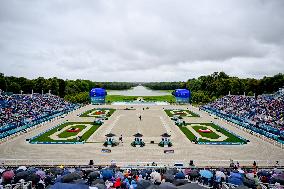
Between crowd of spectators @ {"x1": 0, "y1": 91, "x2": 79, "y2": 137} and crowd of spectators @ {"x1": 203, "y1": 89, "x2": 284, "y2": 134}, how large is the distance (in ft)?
140

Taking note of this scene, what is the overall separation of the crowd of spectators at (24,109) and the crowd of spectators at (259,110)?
42.5 meters

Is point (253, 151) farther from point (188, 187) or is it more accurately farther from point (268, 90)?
point (268, 90)

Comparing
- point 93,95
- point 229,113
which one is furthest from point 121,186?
point 93,95

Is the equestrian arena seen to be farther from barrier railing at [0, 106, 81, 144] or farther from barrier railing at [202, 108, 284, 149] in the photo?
barrier railing at [0, 106, 81, 144]

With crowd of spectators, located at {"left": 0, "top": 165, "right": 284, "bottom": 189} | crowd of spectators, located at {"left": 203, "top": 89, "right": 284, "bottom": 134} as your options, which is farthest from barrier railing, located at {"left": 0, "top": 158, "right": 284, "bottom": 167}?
crowd of spectators, located at {"left": 203, "top": 89, "right": 284, "bottom": 134}

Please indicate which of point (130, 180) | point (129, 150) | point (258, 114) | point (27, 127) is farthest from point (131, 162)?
point (258, 114)

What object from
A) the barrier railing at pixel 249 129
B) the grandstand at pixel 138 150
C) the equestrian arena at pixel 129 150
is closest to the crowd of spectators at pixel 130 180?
the grandstand at pixel 138 150

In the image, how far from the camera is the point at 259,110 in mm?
60938

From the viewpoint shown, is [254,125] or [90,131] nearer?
[90,131]

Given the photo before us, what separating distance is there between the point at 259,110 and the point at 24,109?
164 ft

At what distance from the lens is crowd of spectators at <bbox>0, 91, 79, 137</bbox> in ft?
Answer: 172

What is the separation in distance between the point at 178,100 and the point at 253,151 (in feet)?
231

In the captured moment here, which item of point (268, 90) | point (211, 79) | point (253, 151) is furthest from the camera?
point (211, 79)

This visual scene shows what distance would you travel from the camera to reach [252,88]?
131 meters
